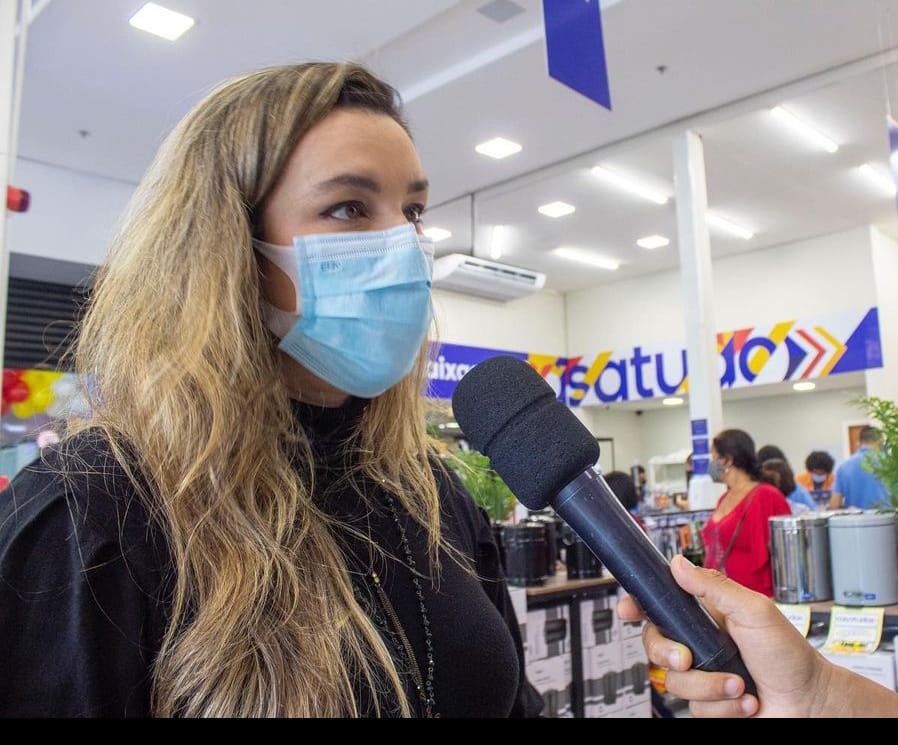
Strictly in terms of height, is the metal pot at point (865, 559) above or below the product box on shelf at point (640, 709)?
above

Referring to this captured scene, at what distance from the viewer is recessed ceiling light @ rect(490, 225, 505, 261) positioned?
28.9 feet

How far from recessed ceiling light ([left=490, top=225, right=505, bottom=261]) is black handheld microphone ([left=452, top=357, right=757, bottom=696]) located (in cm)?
808

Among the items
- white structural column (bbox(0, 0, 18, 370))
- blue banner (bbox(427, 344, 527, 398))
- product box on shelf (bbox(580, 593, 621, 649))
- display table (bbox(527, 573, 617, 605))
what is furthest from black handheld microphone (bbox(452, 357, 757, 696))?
blue banner (bbox(427, 344, 527, 398))

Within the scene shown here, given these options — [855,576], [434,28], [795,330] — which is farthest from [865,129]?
[855,576]

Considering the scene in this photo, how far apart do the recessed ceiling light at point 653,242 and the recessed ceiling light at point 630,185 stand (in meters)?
1.14

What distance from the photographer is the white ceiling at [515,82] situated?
472 centimetres

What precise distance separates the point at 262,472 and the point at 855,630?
5.86 ft

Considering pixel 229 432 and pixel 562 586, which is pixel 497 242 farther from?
pixel 229 432

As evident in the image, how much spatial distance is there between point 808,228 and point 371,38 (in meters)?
6.11

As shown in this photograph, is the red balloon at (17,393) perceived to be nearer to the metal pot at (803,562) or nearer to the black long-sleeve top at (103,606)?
the metal pot at (803,562)

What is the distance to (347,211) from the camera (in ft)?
3.42

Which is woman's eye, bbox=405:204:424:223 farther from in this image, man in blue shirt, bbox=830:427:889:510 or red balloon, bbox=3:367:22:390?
red balloon, bbox=3:367:22:390

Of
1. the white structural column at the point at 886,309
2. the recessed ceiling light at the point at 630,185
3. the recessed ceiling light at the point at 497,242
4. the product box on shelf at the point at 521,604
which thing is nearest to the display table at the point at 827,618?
the product box on shelf at the point at 521,604

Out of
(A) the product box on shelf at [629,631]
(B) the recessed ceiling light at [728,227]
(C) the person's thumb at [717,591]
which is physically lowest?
(A) the product box on shelf at [629,631]
